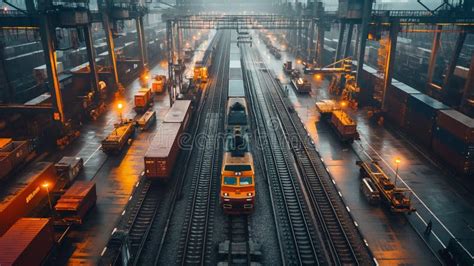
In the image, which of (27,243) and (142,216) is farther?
(142,216)

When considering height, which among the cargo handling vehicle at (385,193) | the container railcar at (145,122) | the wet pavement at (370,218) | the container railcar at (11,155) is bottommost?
the wet pavement at (370,218)

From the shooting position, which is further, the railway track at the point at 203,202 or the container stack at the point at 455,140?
the container stack at the point at 455,140

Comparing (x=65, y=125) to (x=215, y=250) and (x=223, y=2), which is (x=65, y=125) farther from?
(x=223, y=2)

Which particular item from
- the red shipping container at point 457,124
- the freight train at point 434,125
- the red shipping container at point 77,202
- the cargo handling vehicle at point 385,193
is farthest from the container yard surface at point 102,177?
the freight train at point 434,125

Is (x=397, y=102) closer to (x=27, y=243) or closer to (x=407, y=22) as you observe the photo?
(x=407, y=22)

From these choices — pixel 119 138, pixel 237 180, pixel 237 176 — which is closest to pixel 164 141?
pixel 119 138

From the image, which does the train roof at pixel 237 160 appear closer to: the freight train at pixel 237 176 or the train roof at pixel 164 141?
the freight train at pixel 237 176

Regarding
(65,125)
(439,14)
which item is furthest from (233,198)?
(439,14)

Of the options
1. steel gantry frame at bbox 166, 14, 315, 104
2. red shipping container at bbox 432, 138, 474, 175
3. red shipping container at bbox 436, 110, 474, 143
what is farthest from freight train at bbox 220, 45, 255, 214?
steel gantry frame at bbox 166, 14, 315, 104
